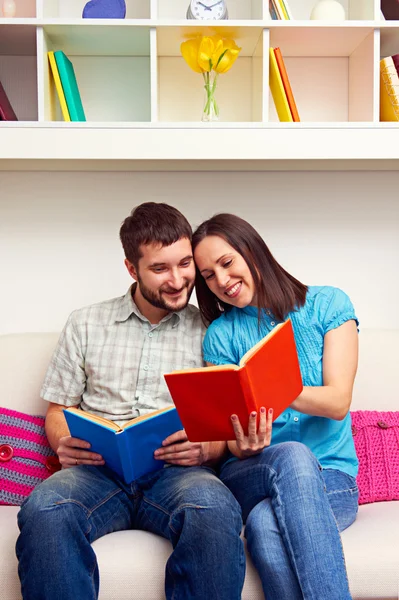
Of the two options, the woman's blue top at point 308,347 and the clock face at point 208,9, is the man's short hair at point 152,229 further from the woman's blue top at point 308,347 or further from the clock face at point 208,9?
the clock face at point 208,9

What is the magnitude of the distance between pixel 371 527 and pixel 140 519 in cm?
53

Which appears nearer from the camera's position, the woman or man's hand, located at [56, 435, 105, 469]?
the woman

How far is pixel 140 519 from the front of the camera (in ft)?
5.32

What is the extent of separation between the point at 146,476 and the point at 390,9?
1.54 meters

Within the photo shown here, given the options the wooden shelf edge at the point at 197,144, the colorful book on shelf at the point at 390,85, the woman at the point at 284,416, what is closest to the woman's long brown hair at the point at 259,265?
the woman at the point at 284,416

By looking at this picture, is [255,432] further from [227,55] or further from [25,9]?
[25,9]

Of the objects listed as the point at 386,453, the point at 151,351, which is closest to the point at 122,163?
the point at 151,351

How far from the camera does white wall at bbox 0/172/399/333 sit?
2.36 meters

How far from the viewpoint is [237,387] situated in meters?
1.35

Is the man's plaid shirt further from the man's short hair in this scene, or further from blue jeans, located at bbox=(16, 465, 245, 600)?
blue jeans, located at bbox=(16, 465, 245, 600)

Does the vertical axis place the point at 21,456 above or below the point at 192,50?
below

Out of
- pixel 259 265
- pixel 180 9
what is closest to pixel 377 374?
pixel 259 265

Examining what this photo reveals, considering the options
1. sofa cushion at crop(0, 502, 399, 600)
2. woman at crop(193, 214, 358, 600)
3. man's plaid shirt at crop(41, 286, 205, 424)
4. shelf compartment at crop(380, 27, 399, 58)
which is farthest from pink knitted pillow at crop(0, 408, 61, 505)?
shelf compartment at crop(380, 27, 399, 58)

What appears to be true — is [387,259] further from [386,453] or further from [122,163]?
[122,163]
